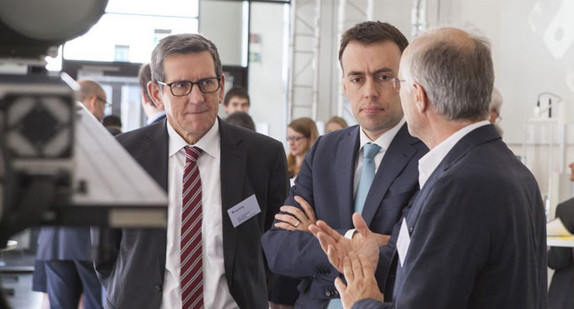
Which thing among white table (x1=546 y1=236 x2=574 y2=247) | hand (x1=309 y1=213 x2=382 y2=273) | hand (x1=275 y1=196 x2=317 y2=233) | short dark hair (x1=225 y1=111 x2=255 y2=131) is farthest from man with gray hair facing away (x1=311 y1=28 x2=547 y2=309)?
short dark hair (x1=225 y1=111 x2=255 y2=131)

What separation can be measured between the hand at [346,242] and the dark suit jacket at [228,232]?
0.38 metres

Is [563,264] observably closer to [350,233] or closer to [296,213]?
[296,213]

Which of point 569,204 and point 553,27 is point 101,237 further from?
point 553,27

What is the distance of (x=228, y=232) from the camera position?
8.57 feet

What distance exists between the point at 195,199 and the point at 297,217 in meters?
0.33

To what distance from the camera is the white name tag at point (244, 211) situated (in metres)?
2.63

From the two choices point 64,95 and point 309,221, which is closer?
point 64,95

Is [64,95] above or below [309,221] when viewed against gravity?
above

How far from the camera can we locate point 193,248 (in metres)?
2.55

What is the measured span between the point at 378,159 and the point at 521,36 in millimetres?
8988

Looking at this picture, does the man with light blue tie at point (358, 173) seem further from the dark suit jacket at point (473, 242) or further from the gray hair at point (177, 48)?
the dark suit jacket at point (473, 242)

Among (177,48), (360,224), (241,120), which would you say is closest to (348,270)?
(360,224)

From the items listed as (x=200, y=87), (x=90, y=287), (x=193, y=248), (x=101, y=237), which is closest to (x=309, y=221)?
(x=193, y=248)

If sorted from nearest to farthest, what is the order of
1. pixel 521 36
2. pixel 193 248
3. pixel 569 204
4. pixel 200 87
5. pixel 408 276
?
1. pixel 408 276
2. pixel 193 248
3. pixel 200 87
4. pixel 569 204
5. pixel 521 36
